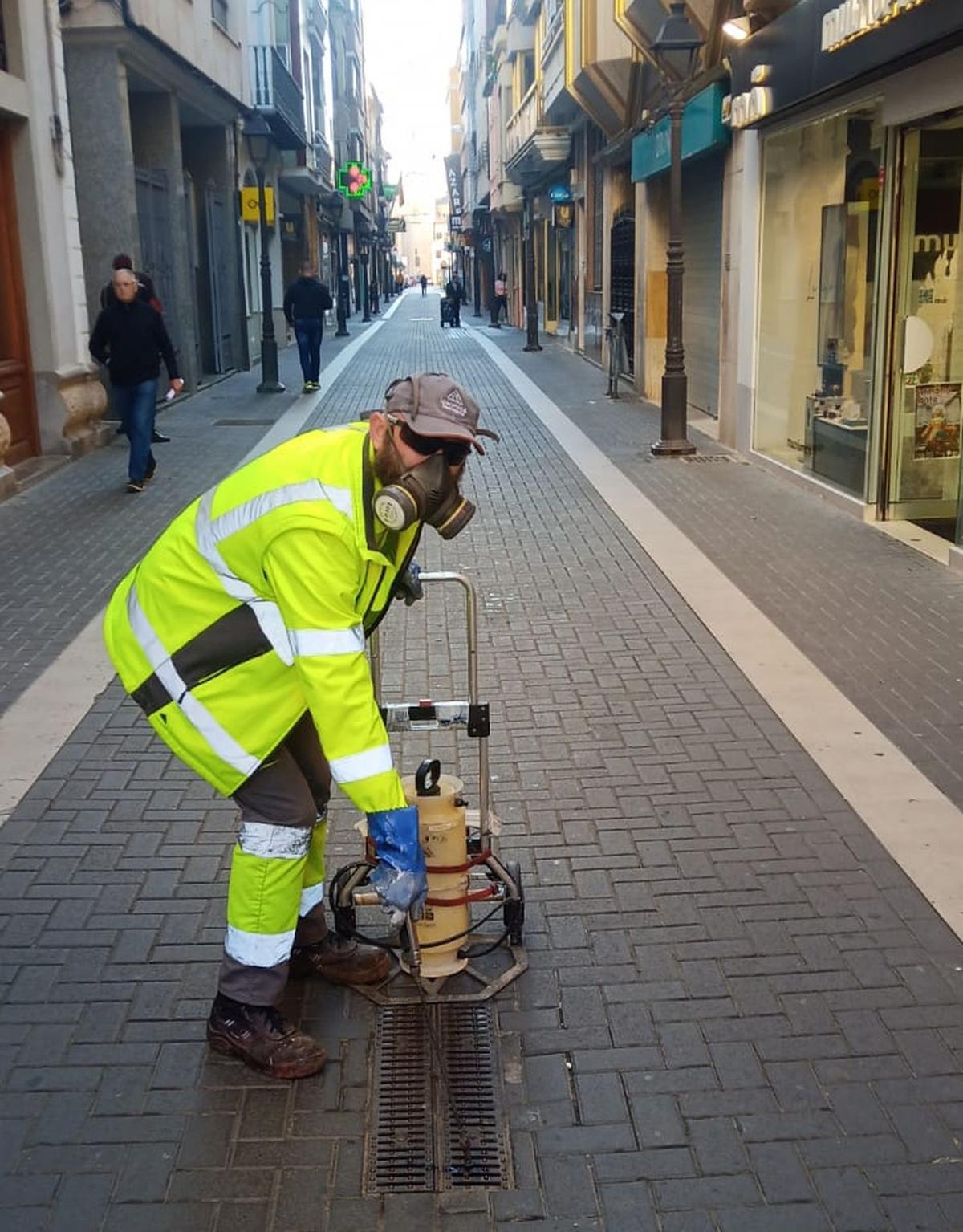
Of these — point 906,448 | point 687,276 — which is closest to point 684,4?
point 687,276

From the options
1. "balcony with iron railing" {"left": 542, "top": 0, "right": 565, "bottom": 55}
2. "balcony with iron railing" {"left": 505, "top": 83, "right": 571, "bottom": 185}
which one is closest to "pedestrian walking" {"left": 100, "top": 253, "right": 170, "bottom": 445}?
"balcony with iron railing" {"left": 542, "top": 0, "right": 565, "bottom": 55}

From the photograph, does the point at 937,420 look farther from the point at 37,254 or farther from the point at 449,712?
the point at 37,254

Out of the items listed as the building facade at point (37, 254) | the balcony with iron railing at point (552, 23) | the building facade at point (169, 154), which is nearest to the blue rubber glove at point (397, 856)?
the building facade at point (37, 254)

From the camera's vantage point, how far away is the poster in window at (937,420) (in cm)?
960

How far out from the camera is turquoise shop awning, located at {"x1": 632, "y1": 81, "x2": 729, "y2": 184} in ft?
44.7

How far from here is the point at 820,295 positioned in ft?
37.2

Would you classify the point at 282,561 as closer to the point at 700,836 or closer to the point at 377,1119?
the point at 377,1119

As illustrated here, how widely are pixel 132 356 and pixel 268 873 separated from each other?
358 inches

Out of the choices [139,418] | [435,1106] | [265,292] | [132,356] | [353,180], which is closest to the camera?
[435,1106]

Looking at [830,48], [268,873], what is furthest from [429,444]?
[830,48]

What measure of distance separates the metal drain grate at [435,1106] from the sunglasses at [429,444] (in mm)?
1523

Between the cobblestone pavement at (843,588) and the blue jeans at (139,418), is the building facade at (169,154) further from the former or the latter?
the cobblestone pavement at (843,588)

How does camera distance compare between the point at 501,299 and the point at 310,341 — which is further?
the point at 501,299

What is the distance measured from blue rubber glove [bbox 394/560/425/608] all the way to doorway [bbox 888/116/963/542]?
6290 mm
